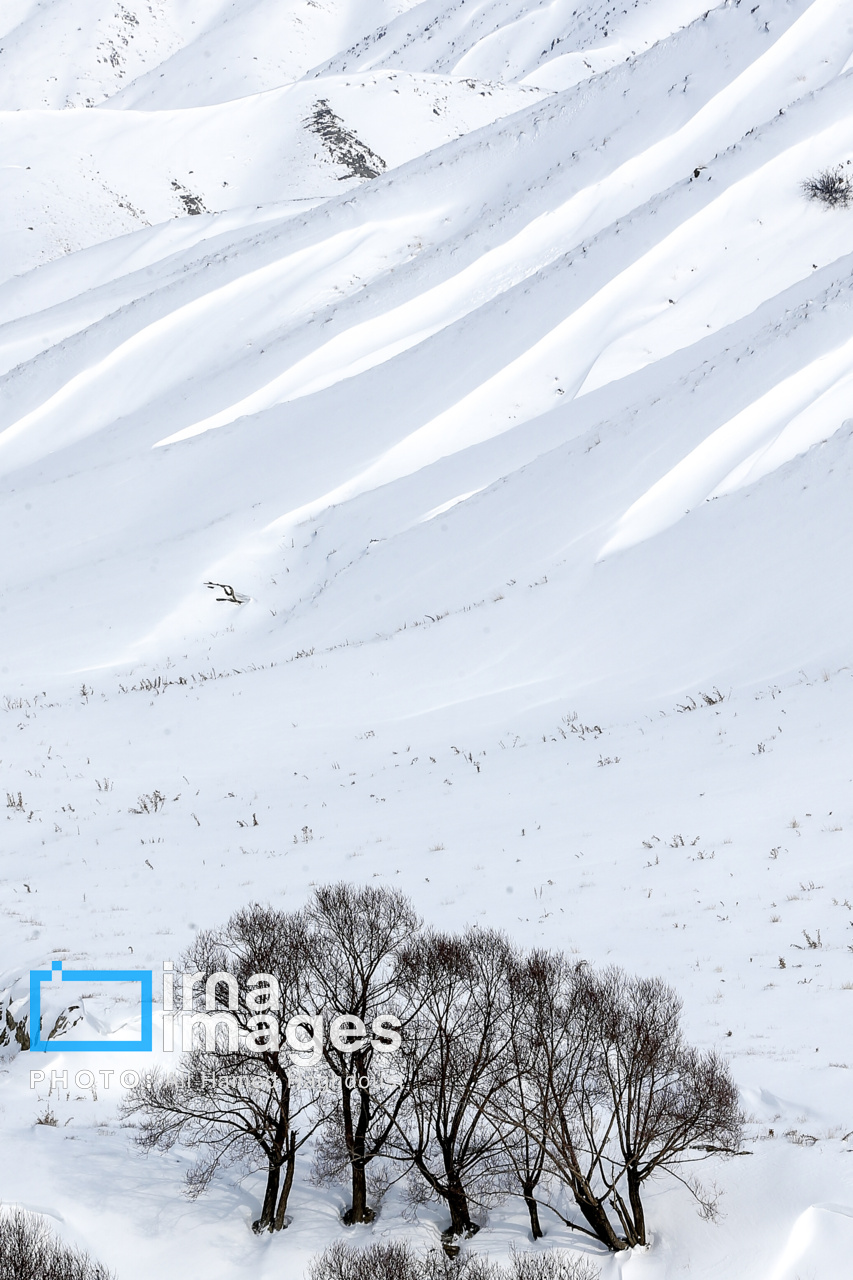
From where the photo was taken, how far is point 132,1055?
8.13 m

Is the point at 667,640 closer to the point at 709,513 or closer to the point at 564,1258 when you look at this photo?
the point at 709,513

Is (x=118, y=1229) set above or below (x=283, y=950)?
below

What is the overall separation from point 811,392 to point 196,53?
105925 millimetres

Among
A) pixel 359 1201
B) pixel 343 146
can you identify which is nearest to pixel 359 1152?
pixel 359 1201

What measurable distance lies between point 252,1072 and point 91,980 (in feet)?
12.5

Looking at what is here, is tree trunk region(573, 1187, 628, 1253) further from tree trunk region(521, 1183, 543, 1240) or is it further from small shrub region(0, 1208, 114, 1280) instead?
small shrub region(0, 1208, 114, 1280)

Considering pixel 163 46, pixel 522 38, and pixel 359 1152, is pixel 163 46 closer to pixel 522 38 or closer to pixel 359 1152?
pixel 522 38

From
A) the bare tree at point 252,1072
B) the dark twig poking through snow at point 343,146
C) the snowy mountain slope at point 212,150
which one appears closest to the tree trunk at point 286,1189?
the bare tree at point 252,1072

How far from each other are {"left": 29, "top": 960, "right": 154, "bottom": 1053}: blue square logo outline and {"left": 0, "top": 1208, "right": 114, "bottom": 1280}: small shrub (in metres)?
2.16

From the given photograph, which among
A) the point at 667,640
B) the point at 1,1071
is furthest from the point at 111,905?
the point at 667,640

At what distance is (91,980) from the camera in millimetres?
9547

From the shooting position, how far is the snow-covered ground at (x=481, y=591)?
7.83 metres

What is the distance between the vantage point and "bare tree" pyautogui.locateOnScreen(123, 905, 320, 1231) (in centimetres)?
639

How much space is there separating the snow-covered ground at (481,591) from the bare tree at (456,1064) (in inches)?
15.0
